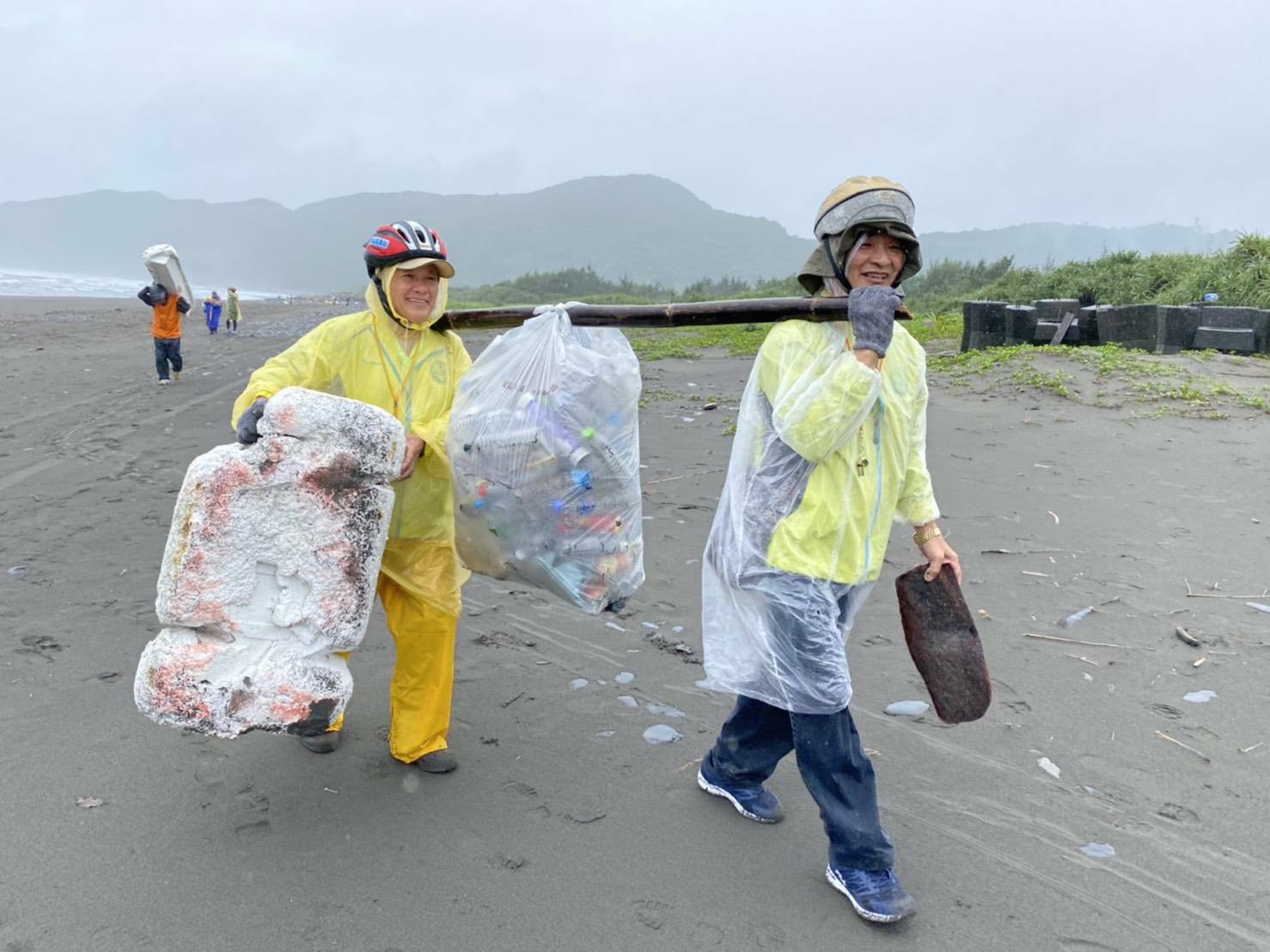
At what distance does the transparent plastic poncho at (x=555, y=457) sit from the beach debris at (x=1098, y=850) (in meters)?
1.53

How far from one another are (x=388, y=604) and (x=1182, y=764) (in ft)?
8.90

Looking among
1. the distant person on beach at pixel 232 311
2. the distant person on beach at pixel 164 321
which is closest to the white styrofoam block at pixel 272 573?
the distant person on beach at pixel 164 321

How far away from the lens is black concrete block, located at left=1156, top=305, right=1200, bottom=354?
1038cm

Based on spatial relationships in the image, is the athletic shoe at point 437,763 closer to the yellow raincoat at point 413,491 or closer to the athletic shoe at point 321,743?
the yellow raincoat at point 413,491

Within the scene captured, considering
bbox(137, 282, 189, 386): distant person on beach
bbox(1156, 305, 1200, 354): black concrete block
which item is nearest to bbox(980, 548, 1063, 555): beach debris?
bbox(1156, 305, 1200, 354): black concrete block

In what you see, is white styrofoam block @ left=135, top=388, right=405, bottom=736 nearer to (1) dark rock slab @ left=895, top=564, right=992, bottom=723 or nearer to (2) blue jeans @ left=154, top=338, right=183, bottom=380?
(1) dark rock slab @ left=895, top=564, right=992, bottom=723

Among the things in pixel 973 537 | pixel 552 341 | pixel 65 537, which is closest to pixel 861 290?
pixel 552 341

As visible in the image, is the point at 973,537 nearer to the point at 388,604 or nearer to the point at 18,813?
the point at 388,604

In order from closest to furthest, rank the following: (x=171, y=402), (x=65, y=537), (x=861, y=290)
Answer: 1. (x=861, y=290)
2. (x=65, y=537)
3. (x=171, y=402)

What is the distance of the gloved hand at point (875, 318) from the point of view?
2035 millimetres

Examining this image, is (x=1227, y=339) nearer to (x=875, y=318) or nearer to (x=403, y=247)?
(x=875, y=318)

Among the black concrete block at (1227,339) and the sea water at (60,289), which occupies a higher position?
the sea water at (60,289)

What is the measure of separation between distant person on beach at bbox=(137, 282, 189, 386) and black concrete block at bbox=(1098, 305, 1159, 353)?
39.6ft

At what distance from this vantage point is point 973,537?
5.07 m
